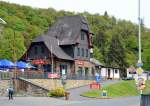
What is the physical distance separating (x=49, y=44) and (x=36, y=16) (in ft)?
183

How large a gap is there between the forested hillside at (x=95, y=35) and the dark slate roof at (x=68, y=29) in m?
10.9

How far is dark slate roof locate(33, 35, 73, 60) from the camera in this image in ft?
246

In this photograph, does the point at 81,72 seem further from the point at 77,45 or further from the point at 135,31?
the point at 135,31

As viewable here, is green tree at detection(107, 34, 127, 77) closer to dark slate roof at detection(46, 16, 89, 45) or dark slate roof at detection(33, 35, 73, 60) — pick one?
dark slate roof at detection(46, 16, 89, 45)

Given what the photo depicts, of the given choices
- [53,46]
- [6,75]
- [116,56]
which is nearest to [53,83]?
[6,75]

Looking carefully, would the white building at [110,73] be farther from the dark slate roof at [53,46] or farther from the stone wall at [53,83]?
the stone wall at [53,83]

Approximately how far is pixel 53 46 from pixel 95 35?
5772cm

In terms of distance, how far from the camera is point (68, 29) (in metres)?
82.7

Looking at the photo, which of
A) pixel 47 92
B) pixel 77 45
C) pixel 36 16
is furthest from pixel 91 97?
pixel 36 16

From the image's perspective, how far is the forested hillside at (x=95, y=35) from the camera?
10256cm

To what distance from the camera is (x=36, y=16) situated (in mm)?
130125

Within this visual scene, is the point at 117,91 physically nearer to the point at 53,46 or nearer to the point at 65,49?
the point at 53,46

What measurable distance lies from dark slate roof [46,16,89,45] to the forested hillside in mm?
10906

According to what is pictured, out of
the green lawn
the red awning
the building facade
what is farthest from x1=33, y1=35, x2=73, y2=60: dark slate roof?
the green lawn
